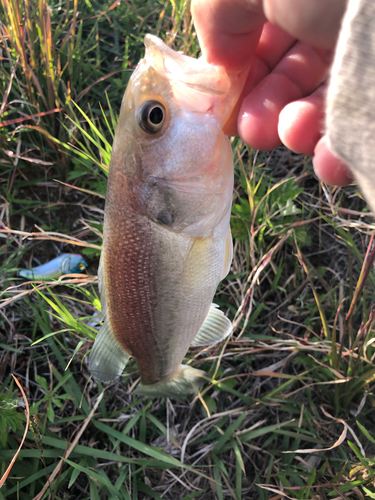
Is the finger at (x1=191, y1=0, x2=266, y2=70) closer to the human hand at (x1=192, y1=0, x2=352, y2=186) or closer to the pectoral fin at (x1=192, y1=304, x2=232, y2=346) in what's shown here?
the human hand at (x1=192, y1=0, x2=352, y2=186)

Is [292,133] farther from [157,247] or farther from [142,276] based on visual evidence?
[142,276]

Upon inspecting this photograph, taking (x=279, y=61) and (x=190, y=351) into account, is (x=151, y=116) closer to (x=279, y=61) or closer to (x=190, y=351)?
(x=279, y=61)

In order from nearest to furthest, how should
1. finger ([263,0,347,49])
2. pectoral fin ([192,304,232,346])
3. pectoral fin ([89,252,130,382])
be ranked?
finger ([263,0,347,49]), pectoral fin ([89,252,130,382]), pectoral fin ([192,304,232,346])

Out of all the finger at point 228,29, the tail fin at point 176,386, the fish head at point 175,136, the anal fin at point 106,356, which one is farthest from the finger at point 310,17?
the tail fin at point 176,386

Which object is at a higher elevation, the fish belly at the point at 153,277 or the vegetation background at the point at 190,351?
the fish belly at the point at 153,277

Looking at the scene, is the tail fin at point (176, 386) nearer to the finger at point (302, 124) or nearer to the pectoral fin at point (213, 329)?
the pectoral fin at point (213, 329)

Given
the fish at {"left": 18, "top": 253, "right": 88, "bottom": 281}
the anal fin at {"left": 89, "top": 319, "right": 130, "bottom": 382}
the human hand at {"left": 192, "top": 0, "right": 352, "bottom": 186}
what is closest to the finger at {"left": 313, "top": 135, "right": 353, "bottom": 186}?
the human hand at {"left": 192, "top": 0, "right": 352, "bottom": 186}

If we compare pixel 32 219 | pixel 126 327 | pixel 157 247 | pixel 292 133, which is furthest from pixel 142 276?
pixel 32 219
